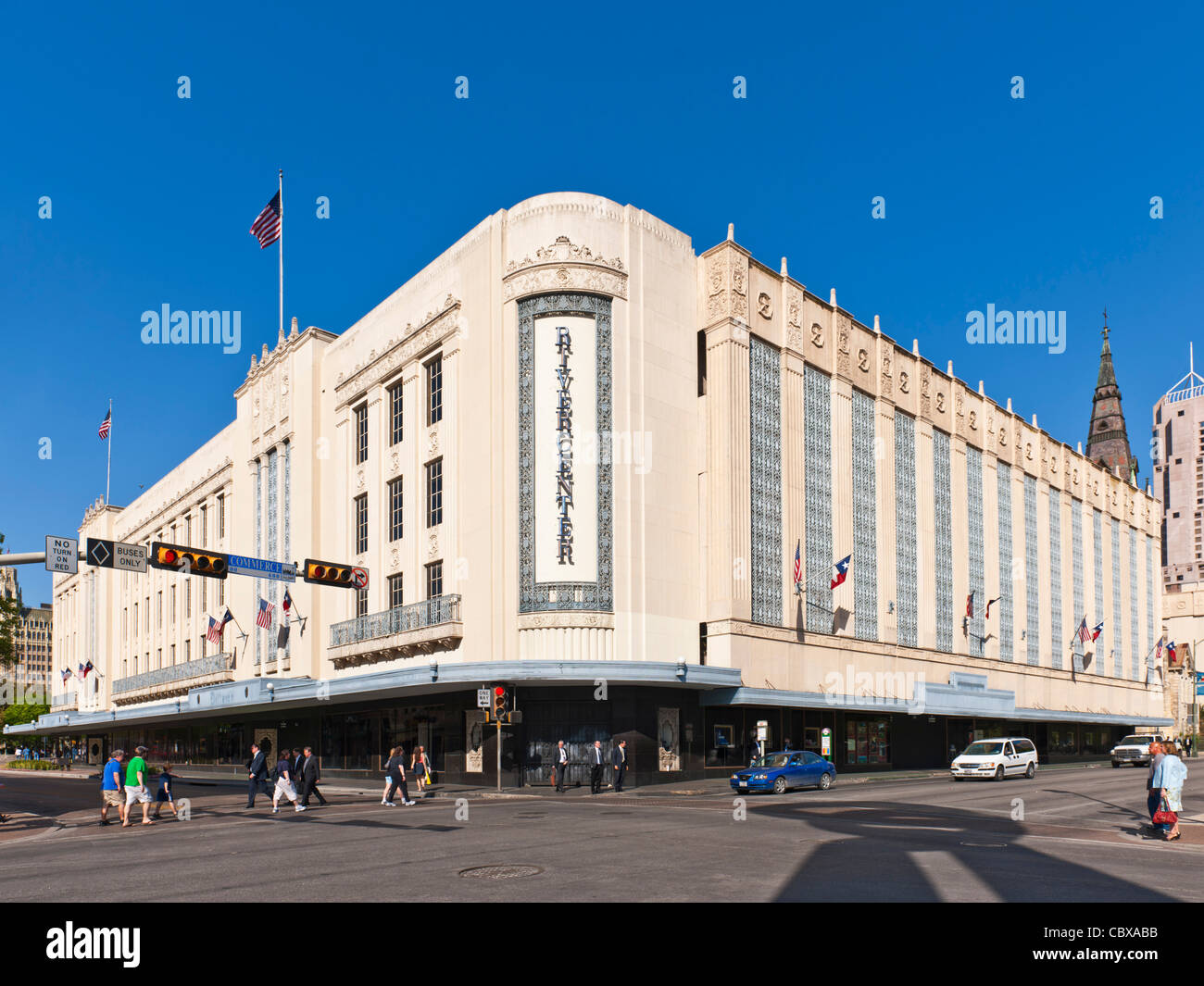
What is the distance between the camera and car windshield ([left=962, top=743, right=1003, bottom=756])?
Result: 3991cm

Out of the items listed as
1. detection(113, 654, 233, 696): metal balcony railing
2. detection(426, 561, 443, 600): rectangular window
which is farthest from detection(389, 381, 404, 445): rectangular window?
detection(113, 654, 233, 696): metal balcony railing

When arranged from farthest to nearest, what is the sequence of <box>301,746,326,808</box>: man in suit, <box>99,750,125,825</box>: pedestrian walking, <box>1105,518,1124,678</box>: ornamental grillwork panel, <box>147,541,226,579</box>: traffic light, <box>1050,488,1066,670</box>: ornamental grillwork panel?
1. <box>1105,518,1124,678</box>: ornamental grillwork panel
2. <box>1050,488,1066,670</box>: ornamental grillwork panel
3. <box>301,746,326,808</box>: man in suit
4. <box>147,541,226,579</box>: traffic light
5. <box>99,750,125,825</box>: pedestrian walking

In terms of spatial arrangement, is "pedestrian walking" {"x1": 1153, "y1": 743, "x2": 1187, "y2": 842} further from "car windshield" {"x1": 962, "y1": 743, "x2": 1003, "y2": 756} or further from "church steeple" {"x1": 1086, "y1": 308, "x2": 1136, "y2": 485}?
"church steeple" {"x1": 1086, "y1": 308, "x2": 1136, "y2": 485}

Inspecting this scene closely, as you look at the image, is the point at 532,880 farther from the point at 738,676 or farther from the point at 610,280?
the point at 610,280

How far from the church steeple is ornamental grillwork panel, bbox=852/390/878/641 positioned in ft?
381

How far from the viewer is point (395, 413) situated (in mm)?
47812

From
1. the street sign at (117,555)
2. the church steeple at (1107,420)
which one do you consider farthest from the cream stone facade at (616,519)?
the church steeple at (1107,420)

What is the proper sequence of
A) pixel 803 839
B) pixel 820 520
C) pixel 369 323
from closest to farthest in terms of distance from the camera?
pixel 803 839 → pixel 820 520 → pixel 369 323

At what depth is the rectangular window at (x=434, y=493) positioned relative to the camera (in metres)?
43.8

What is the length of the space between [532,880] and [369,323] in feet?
134

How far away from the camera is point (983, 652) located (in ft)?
196
